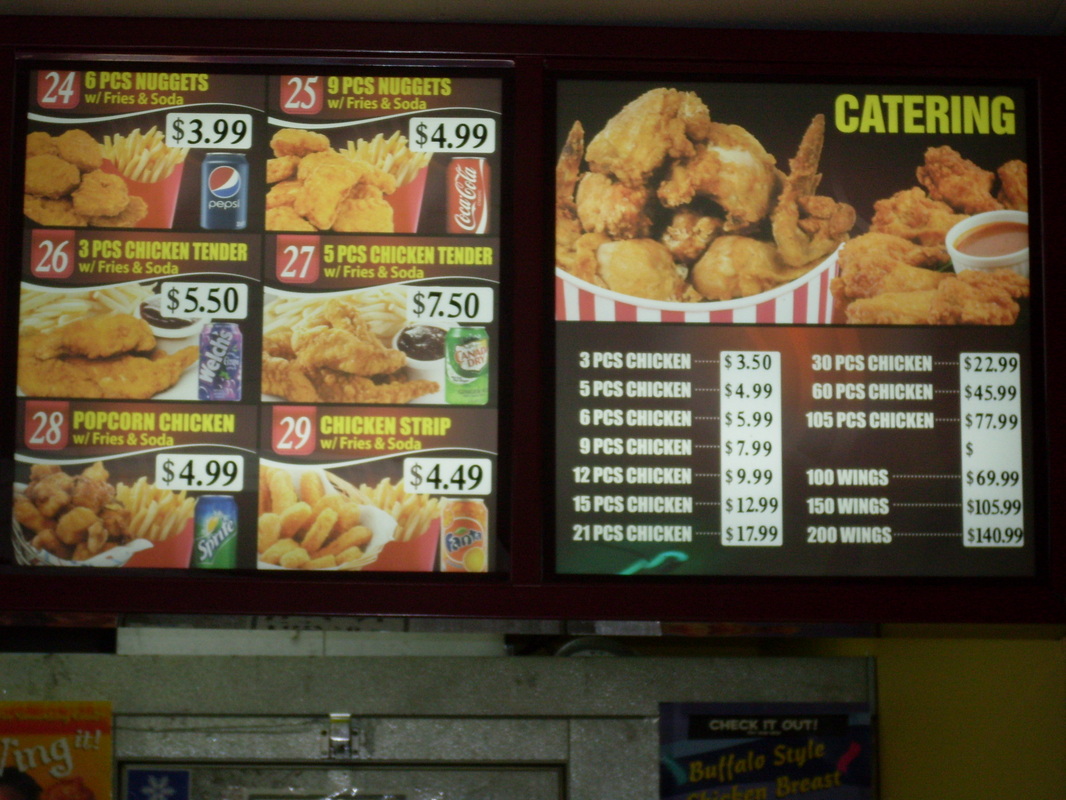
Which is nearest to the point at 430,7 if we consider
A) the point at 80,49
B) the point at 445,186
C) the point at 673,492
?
the point at 445,186

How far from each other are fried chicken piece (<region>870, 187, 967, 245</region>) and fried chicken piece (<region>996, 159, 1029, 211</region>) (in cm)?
13

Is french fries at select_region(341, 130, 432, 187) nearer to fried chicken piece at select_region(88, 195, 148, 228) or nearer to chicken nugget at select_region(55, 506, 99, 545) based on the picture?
fried chicken piece at select_region(88, 195, 148, 228)

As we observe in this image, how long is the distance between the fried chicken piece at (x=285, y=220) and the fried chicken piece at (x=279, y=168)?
0.27 feet

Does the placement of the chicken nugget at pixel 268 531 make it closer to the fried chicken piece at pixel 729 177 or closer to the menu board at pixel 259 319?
the menu board at pixel 259 319

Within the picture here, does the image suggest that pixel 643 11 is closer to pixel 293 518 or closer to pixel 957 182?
pixel 957 182

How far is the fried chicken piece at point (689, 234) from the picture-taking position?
2.56 m

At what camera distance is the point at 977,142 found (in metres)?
2.61

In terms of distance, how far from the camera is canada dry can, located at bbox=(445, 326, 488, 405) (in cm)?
252

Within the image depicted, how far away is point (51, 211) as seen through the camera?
2547 millimetres

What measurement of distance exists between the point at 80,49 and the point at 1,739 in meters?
1.79

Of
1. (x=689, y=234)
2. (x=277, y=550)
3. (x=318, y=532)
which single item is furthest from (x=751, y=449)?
(x=277, y=550)

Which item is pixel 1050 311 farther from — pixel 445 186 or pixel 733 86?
pixel 445 186

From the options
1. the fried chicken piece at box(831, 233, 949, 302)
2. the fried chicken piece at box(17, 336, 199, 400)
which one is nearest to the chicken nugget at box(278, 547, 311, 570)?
the fried chicken piece at box(17, 336, 199, 400)

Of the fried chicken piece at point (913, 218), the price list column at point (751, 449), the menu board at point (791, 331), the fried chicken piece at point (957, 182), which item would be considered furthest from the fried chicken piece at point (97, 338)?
the fried chicken piece at point (957, 182)
